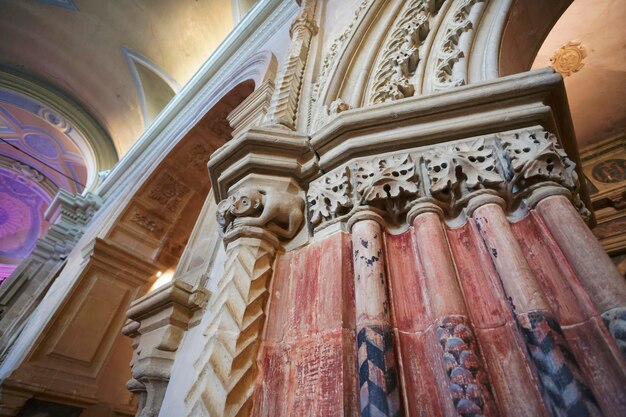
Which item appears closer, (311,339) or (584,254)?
(584,254)

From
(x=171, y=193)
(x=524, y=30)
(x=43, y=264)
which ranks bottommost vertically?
(x=524, y=30)

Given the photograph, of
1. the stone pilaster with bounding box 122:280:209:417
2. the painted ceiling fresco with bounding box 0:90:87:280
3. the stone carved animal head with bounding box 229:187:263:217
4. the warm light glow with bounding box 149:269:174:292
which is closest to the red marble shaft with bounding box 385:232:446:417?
the stone carved animal head with bounding box 229:187:263:217

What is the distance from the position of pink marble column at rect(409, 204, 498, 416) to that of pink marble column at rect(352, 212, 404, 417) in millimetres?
107

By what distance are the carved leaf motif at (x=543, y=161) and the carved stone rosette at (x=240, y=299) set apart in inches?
28.5

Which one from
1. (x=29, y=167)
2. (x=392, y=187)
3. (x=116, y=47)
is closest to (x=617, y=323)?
(x=392, y=187)

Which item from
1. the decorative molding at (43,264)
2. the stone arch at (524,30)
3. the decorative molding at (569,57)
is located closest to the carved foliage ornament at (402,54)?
the stone arch at (524,30)

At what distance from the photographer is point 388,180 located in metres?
1.07

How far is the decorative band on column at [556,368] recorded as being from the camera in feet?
1.91

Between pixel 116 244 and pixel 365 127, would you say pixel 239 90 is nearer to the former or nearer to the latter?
pixel 116 244

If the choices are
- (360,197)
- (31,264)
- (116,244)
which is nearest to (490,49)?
(360,197)

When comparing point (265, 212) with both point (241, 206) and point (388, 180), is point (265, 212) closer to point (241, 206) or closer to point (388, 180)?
point (241, 206)

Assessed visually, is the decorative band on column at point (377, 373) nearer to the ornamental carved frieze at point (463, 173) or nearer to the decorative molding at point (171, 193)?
the ornamental carved frieze at point (463, 173)

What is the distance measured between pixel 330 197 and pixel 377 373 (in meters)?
0.59

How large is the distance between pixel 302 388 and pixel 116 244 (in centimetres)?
406
